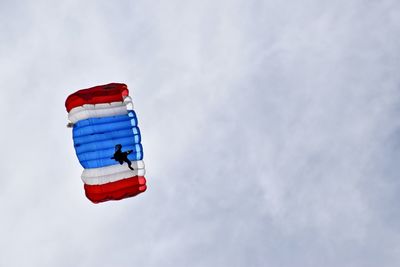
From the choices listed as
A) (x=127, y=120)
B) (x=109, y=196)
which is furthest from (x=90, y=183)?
(x=127, y=120)

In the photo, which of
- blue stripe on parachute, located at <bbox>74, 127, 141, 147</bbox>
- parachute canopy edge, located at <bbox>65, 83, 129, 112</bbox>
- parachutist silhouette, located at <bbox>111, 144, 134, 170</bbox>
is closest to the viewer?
blue stripe on parachute, located at <bbox>74, 127, 141, 147</bbox>

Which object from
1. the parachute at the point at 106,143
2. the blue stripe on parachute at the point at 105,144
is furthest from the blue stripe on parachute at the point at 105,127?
the blue stripe on parachute at the point at 105,144

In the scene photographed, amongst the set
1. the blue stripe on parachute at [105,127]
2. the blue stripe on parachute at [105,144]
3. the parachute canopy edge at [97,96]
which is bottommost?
the blue stripe on parachute at [105,144]

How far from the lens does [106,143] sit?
97.7 feet

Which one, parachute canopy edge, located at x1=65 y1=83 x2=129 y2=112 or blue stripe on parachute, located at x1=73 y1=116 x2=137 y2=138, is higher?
parachute canopy edge, located at x1=65 y1=83 x2=129 y2=112

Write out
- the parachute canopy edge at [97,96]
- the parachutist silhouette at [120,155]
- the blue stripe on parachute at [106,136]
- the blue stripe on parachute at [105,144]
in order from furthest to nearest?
the parachute canopy edge at [97,96] < the parachutist silhouette at [120,155] < the blue stripe on parachute at [106,136] < the blue stripe on parachute at [105,144]

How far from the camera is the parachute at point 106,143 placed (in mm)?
29484

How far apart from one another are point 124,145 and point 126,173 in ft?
4.49

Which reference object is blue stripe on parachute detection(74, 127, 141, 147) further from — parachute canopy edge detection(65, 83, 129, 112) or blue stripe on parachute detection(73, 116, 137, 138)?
parachute canopy edge detection(65, 83, 129, 112)

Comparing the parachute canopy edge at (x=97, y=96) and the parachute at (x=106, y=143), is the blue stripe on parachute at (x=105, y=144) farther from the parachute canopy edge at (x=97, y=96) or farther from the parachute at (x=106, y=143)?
the parachute canopy edge at (x=97, y=96)

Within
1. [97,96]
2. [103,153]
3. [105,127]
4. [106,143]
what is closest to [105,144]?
[106,143]

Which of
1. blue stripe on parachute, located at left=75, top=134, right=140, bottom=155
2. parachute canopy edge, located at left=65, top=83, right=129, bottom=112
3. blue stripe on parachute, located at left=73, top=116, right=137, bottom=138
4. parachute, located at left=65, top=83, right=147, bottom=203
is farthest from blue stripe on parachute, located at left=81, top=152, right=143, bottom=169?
parachute canopy edge, located at left=65, top=83, right=129, bottom=112

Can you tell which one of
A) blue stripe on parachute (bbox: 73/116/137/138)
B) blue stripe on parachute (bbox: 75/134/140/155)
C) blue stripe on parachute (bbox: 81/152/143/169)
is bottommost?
blue stripe on parachute (bbox: 81/152/143/169)

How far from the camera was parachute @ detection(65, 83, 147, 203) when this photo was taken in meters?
29.5
